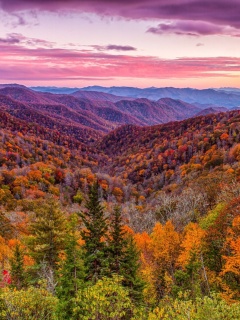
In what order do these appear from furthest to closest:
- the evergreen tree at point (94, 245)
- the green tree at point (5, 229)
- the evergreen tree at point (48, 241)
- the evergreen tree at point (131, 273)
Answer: the green tree at point (5, 229), the evergreen tree at point (48, 241), the evergreen tree at point (131, 273), the evergreen tree at point (94, 245)

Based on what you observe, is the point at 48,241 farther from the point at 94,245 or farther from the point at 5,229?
the point at 5,229

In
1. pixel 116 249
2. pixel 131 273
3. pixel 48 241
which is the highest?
pixel 116 249

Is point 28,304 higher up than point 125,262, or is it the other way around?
point 28,304

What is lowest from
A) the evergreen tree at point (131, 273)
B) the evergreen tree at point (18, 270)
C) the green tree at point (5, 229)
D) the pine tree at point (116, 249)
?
the green tree at point (5, 229)

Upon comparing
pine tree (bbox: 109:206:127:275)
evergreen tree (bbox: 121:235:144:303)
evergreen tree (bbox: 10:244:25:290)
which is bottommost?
evergreen tree (bbox: 10:244:25:290)

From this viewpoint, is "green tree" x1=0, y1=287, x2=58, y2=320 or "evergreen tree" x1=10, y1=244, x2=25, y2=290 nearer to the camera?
"green tree" x1=0, y1=287, x2=58, y2=320

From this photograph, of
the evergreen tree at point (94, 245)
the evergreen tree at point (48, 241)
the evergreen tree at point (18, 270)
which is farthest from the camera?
the evergreen tree at point (18, 270)

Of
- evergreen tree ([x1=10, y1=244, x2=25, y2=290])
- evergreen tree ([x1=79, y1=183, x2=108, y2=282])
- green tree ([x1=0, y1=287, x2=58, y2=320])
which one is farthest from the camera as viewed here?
evergreen tree ([x1=10, y1=244, x2=25, y2=290])

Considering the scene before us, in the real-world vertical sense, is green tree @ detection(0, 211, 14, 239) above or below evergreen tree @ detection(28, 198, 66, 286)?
below

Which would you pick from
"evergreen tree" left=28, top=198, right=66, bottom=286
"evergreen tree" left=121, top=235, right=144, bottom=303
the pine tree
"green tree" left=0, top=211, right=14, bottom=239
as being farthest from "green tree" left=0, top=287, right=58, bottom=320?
"green tree" left=0, top=211, right=14, bottom=239

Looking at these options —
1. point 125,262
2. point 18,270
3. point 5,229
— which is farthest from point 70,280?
point 5,229

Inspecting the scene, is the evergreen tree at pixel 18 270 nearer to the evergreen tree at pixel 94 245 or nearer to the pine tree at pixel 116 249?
the evergreen tree at pixel 94 245

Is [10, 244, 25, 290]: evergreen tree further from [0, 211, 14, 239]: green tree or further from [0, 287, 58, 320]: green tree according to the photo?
[0, 211, 14, 239]: green tree

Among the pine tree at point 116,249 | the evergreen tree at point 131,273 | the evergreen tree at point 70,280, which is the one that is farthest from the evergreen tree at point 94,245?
the evergreen tree at point 131,273
